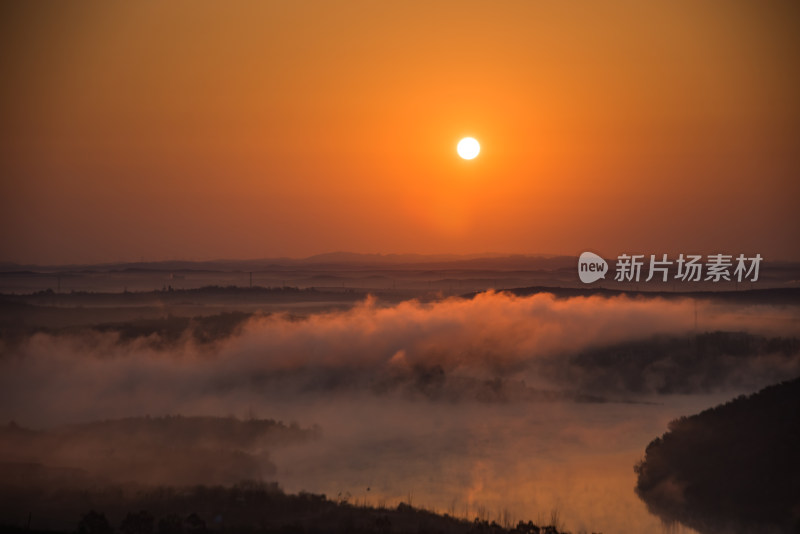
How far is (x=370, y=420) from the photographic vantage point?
2709 inches

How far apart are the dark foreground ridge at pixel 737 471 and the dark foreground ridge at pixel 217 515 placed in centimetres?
774

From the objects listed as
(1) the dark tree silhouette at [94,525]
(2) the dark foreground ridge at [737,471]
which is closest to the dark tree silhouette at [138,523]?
(1) the dark tree silhouette at [94,525]

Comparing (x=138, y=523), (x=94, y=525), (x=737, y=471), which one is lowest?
(x=138, y=523)

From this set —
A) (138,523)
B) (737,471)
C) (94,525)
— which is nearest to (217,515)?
(138,523)

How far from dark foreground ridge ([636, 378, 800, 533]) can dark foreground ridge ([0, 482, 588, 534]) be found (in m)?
7.74

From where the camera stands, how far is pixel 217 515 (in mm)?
32750

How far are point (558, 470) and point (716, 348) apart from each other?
3532 centimetres

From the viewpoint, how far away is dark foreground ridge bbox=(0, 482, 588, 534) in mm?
30938

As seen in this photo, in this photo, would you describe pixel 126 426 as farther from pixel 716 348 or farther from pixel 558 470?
pixel 716 348

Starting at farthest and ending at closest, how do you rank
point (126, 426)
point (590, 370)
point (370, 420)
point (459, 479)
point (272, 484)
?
point (590, 370) < point (370, 420) < point (126, 426) < point (459, 479) < point (272, 484)

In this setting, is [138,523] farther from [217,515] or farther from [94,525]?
[217,515]

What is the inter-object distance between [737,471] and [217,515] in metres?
23.6

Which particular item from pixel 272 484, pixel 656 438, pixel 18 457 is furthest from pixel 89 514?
pixel 656 438

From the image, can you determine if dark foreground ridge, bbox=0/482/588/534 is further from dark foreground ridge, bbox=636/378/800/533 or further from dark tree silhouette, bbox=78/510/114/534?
dark foreground ridge, bbox=636/378/800/533
